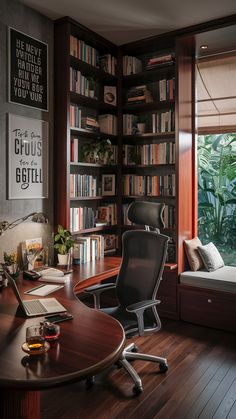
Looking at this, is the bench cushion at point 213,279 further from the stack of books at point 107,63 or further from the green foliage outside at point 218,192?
the stack of books at point 107,63

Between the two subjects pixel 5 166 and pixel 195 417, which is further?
pixel 5 166

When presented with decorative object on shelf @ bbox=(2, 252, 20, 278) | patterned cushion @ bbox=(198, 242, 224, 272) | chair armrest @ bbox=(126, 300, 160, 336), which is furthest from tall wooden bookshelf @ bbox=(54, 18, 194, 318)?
chair armrest @ bbox=(126, 300, 160, 336)

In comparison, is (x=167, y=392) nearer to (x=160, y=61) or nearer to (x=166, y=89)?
(x=166, y=89)

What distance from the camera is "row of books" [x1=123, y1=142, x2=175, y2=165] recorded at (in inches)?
155

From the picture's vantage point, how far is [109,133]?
13.5 ft

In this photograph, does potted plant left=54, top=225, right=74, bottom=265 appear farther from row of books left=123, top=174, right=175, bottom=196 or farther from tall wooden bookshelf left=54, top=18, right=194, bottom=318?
row of books left=123, top=174, right=175, bottom=196

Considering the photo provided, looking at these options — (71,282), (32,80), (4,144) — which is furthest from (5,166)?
(71,282)

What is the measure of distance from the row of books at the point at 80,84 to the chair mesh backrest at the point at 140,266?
1.63 meters

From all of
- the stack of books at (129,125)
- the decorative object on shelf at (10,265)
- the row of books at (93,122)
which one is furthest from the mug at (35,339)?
the stack of books at (129,125)

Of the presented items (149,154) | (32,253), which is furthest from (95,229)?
(149,154)

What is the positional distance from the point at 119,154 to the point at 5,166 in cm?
150

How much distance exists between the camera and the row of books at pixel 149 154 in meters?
3.93

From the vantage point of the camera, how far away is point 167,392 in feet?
8.16

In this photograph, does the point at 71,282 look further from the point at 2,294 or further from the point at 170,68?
the point at 170,68
